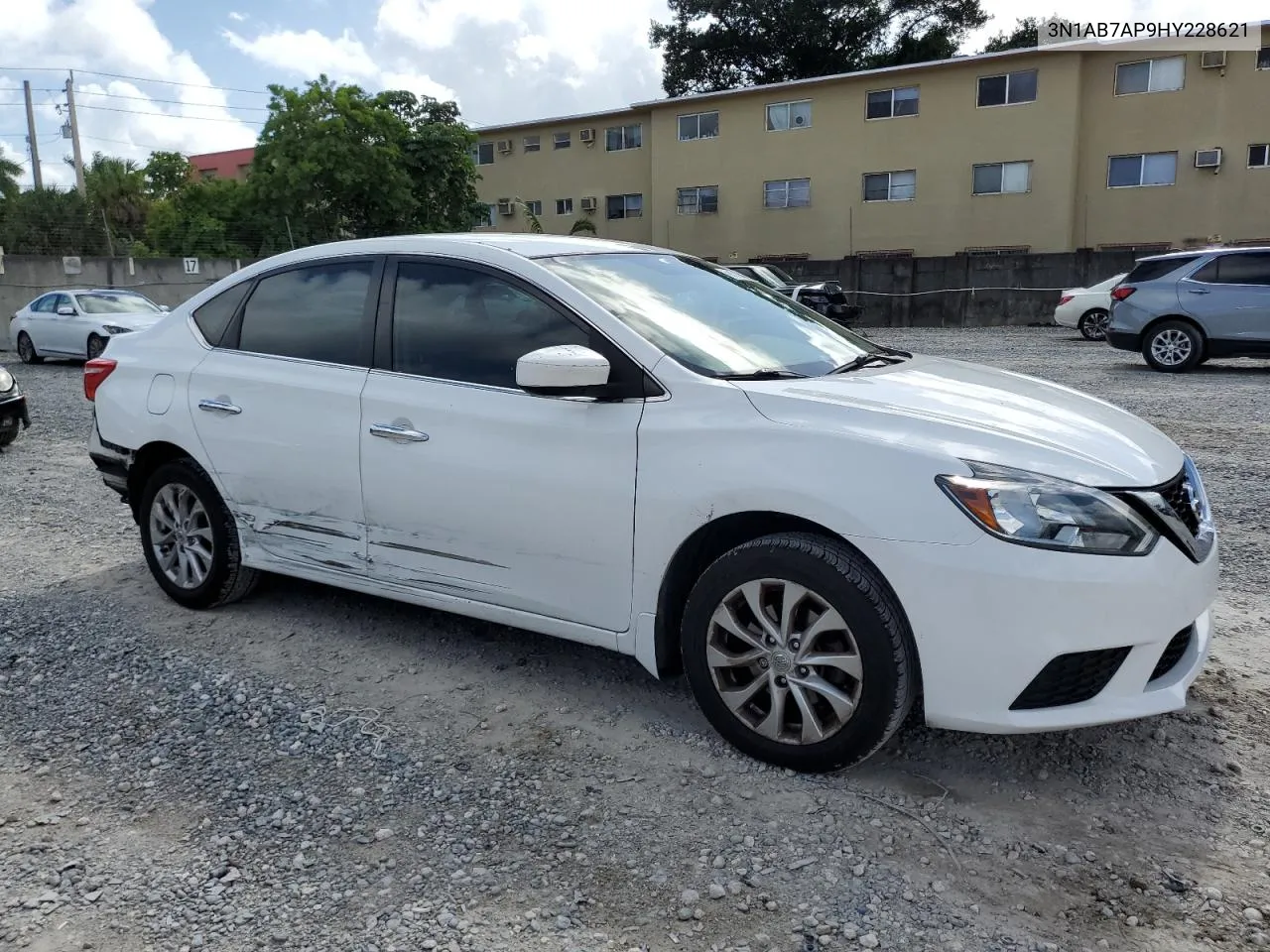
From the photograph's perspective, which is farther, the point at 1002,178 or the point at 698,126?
the point at 698,126

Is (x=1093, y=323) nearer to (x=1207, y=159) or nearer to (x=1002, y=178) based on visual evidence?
(x=1207, y=159)

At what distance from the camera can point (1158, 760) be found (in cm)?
320

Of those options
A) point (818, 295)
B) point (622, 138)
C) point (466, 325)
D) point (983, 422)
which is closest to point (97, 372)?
point (466, 325)

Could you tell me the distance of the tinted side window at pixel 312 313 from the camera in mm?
4184

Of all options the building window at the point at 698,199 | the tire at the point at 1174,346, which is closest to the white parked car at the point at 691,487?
the tire at the point at 1174,346

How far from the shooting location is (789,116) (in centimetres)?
3388

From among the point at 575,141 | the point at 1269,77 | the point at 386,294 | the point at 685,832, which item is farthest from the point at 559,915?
the point at 575,141

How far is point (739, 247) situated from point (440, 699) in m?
33.4

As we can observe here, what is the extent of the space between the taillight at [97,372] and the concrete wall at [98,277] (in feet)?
68.5

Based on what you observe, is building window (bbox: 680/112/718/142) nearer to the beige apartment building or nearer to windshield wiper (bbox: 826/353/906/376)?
the beige apartment building

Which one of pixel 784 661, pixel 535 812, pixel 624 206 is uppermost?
pixel 624 206

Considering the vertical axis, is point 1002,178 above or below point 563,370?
above

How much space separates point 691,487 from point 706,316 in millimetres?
900

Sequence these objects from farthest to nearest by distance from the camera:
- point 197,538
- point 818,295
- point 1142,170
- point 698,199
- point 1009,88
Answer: point 698,199, point 1009,88, point 1142,170, point 818,295, point 197,538
